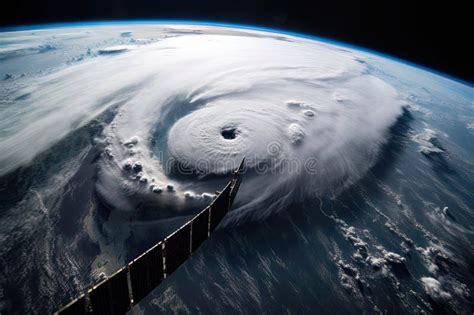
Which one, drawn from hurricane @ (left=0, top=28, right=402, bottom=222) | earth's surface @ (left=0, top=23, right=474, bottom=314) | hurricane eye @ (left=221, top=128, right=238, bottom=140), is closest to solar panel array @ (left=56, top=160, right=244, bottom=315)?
earth's surface @ (left=0, top=23, right=474, bottom=314)

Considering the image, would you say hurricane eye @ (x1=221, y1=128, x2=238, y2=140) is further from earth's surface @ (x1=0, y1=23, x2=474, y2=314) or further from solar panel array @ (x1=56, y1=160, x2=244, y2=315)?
solar panel array @ (x1=56, y1=160, x2=244, y2=315)

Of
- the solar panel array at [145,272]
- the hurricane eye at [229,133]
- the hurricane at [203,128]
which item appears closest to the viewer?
the solar panel array at [145,272]

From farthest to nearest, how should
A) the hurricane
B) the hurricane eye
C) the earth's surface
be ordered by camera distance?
the hurricane eye
the hurricane
the earth's surface

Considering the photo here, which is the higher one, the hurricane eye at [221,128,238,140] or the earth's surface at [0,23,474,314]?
the hurricane eye at [221,128,238,140]

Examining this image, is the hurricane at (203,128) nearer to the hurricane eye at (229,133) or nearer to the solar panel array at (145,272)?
the hurricane eye at (229,133)

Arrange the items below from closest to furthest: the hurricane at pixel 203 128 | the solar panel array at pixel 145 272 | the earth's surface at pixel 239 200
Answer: the solar panel array at pixel 145 272
the earth's surface at pixel 239 200
the hurricane at pixel 203 128

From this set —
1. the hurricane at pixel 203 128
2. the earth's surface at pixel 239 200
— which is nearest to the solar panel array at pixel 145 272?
the earth's surface at pixel 239 200

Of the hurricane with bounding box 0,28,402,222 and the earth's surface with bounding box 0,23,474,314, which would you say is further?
the hurricane with bounding box 0,28,402,222

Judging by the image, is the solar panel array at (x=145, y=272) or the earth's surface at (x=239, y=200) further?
the earth's surface at (x=239, y=200)
